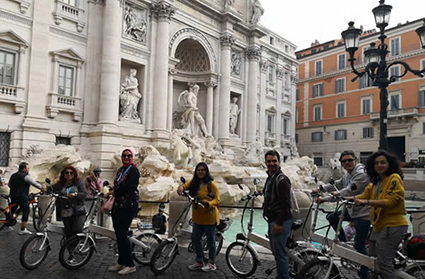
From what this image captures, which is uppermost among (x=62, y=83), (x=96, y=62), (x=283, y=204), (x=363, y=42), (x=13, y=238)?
(x=363, y=42)

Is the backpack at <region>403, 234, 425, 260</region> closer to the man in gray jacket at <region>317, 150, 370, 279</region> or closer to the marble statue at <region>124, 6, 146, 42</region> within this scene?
the man in gray jacket at <region>317, 150, 370, 279</region>

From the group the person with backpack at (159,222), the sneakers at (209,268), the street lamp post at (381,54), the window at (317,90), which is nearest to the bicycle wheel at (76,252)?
the sneakers at (209,268)

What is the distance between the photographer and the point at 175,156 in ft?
56.0

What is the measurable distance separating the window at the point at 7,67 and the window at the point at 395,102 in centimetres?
2874

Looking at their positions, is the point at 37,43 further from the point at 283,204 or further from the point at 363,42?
the point at 363,42

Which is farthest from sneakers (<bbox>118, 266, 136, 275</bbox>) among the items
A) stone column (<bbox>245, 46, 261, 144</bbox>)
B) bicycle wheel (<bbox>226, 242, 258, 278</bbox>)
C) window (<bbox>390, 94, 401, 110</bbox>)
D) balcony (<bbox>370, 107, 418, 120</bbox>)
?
window (<bbox>390, 94, 401, 110</bbox>)

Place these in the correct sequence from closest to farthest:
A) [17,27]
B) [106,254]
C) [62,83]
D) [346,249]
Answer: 1. [346,249]
2. [106,254]
3. [17,27]
4. [62,83]

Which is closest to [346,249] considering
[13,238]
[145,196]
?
[13,238]

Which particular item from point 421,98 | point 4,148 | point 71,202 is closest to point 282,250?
point 71,202

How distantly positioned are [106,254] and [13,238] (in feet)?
8.55

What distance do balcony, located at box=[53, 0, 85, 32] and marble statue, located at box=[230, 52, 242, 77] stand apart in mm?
11335

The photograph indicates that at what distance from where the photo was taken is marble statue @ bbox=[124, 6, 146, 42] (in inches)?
728

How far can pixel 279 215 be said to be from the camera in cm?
399

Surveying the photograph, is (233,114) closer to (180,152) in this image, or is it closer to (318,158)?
(180,152)
